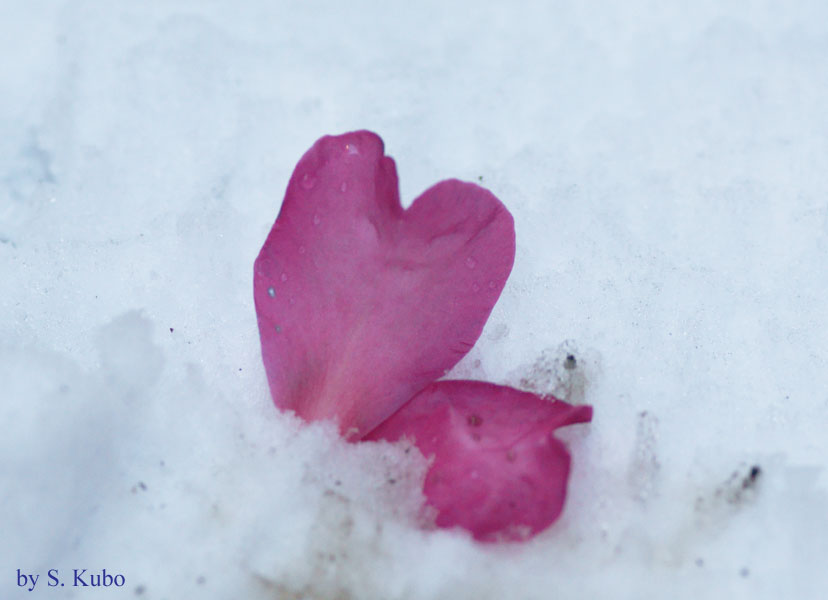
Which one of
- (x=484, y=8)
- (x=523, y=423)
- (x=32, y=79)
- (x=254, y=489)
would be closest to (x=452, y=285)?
(x=523, y=423)

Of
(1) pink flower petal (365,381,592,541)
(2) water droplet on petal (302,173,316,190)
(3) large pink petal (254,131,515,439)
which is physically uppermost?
(2) water droplet on petal (302,173,316,190)

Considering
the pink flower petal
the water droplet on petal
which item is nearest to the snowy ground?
the pink flower petal

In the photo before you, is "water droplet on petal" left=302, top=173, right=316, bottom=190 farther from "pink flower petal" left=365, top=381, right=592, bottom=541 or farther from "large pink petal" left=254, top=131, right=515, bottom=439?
"pink flower petal" left=365, top=381, right=592, bottom=541

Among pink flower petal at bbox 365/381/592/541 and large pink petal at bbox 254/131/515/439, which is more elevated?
large pink petal at bbox 254/131/515/439

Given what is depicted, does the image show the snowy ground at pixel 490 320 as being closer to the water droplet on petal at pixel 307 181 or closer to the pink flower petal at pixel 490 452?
the pink flower petal at pixel 490 452

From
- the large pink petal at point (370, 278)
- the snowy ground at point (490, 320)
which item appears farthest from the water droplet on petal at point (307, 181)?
the snowy ground at point (490, 320)

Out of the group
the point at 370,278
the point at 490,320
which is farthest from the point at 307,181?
the point at 490,320

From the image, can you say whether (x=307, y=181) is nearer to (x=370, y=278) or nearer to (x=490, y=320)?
(x=370, y=278)
